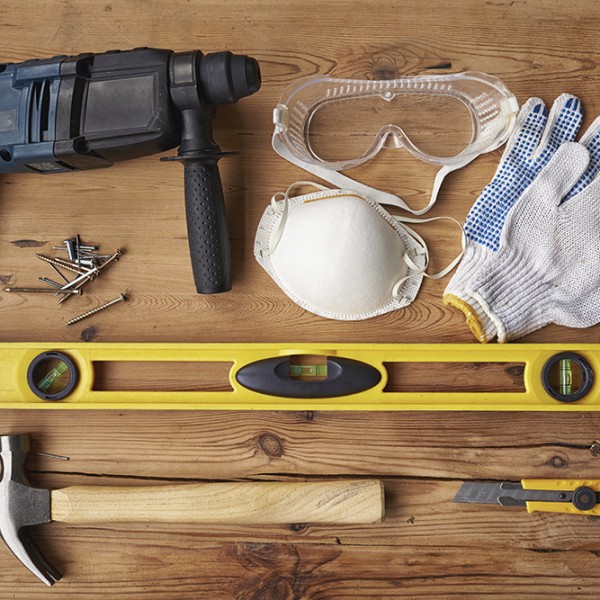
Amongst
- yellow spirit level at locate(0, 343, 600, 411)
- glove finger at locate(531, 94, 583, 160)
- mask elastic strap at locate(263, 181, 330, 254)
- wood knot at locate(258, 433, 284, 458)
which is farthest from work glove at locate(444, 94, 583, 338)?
wood knot at locate(258, 433, 284, 458)

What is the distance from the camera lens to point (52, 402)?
38.4 inches

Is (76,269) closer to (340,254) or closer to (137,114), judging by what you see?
(137,114)

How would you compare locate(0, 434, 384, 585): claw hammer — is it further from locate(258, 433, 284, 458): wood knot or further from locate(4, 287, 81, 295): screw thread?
locate(4, 287, 81, 295): screw thread

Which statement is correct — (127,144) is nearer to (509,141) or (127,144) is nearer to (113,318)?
(113,318)

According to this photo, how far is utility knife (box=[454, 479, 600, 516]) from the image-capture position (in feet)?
3.11

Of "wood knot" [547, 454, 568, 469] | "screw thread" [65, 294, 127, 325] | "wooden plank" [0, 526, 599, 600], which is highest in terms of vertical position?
"screw thread" [65, 294, 127, 325]

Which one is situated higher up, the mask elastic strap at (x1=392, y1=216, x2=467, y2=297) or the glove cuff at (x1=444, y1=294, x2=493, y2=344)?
the mask elastic strap at (x1=392, y1=216, x2=467, y2=297)

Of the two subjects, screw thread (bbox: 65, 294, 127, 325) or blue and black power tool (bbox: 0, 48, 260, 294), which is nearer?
blue and black power tool (bbox: 0, 48, 260, 294)

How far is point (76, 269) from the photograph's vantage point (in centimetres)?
103

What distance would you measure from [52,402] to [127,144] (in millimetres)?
431

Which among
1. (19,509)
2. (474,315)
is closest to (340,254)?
(474,315)

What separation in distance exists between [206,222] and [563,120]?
2.04 ft

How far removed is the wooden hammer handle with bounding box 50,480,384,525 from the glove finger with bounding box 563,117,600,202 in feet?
1.93

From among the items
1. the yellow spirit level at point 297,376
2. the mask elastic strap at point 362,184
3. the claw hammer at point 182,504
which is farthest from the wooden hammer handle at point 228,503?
the mask elastic strap at point 362,184
